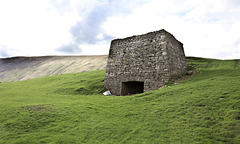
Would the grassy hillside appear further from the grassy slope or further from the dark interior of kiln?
the grassy slope

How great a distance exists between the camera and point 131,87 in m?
13.5

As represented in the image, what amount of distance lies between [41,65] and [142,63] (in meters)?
47.1

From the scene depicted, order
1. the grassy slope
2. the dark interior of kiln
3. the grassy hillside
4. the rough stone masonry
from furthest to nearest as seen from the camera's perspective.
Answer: the grassy hillside < the dark interior of kiln < the rough stone masonry < the grassy slope

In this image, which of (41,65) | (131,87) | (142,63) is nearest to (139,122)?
(142,63)

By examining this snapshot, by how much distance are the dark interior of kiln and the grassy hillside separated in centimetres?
2279

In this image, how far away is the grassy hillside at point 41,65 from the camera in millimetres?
38116

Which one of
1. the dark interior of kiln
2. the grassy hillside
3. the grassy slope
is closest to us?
the grassy slope

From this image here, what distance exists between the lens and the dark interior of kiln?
12828 mm

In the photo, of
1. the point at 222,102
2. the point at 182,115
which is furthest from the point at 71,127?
the point at 222,102

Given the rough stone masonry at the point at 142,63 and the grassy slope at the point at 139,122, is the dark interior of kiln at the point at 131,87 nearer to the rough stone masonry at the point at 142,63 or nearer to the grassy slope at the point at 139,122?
the rough stone masonry at the point at 142,63

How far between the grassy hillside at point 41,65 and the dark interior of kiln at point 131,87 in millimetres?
22790

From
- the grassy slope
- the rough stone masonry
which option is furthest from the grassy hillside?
the grassy slope

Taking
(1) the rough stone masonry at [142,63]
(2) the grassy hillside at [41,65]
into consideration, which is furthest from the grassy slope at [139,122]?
(2) the grassy hillside at [41,65]

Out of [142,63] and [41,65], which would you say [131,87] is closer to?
[142,63]
